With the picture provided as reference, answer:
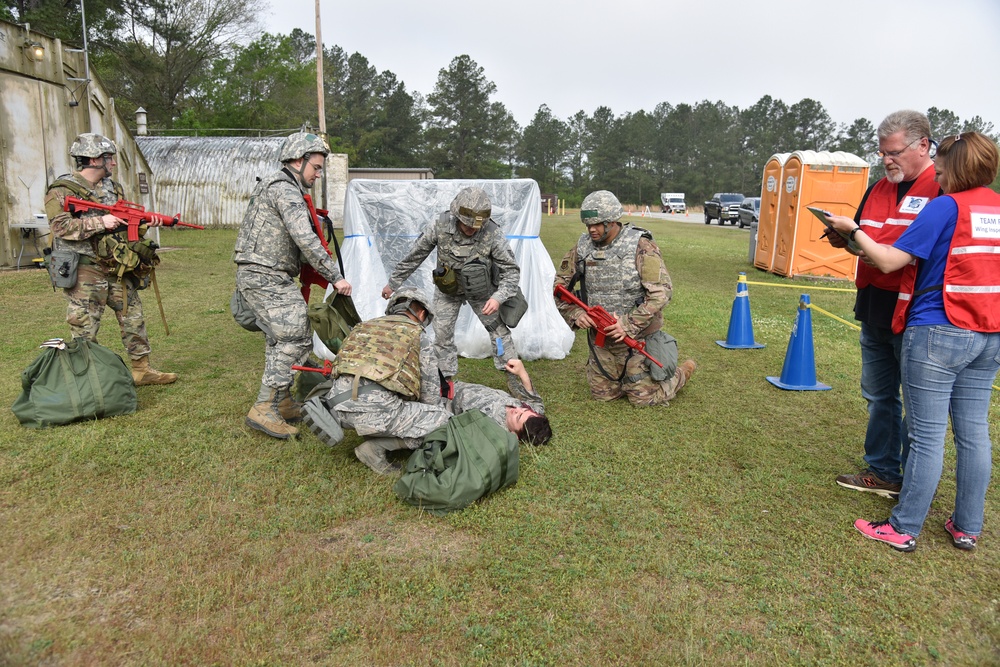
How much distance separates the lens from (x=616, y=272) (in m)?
5.29

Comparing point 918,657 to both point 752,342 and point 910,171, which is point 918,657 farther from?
point 752,342

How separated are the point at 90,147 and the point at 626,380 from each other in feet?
16.0

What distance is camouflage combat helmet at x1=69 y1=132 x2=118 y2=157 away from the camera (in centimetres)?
507

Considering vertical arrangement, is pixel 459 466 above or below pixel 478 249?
below

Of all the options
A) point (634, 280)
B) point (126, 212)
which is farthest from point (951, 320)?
point (126, 212)

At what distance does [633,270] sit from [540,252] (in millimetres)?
2054

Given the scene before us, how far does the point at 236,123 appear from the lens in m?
40.6

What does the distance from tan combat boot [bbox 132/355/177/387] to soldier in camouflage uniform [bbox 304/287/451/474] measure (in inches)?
101

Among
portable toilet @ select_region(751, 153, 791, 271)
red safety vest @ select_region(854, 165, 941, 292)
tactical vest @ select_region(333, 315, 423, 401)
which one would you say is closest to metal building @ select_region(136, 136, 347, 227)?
portable toilet @ select_region(751, 153, 791, 271)

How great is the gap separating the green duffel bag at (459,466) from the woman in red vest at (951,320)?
2104 mm

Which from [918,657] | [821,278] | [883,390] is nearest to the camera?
[918,657]

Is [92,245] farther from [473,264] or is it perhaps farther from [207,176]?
[207,176]

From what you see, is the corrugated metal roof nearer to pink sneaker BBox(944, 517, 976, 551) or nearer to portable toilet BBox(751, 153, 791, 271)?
portable toilet BBox(751, 153, 791, 271)

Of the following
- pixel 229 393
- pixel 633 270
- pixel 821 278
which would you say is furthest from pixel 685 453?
pixel 821 278
